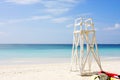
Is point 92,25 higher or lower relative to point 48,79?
higher

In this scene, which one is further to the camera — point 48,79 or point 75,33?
point 75,33

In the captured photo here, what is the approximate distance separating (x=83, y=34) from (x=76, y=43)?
4.23 ft

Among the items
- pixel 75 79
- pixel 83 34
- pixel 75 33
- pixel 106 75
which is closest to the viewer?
pixel 106 75

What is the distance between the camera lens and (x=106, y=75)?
8.95 meters

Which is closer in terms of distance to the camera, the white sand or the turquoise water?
the white sand

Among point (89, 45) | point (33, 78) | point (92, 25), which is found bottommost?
point (33, 78)

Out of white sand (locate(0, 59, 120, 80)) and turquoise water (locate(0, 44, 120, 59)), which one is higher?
white sand (locate(0, 59, 120, 80))

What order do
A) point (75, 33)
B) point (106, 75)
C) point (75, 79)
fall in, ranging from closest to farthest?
point (106, 75) < point (75, 79) < point (75, 33)

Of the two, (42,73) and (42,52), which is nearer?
(42,73)

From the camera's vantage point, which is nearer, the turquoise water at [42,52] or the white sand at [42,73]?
the white sand at [42,73]

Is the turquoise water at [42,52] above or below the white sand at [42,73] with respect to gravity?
below

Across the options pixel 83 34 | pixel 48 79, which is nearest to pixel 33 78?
pixel 48 79

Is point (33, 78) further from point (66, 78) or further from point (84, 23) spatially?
point (84, 23)

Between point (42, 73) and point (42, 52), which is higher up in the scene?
point (42, 73)
